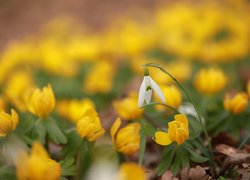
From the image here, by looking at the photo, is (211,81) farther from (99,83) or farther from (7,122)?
(99,83)

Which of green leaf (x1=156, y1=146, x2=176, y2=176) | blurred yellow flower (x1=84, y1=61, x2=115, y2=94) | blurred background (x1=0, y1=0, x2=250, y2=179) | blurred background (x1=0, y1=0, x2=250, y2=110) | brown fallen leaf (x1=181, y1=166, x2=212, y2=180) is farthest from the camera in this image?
blurred background (x1=0, y1=0, x2=250, y2=110)

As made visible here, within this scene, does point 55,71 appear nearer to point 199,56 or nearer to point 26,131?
point 199,56

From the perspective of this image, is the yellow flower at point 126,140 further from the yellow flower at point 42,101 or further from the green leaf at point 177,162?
the yellow flower at point 42,101

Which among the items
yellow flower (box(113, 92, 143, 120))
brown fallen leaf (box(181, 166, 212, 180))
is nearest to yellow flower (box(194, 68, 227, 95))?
yellow flower (box(113, 92, 143, 120))

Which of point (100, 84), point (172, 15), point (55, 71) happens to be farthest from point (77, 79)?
point (172, 15)

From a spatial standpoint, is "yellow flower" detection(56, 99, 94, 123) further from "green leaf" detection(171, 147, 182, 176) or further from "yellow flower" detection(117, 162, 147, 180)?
"yellow flower" detection(117, 162, 147, 180)

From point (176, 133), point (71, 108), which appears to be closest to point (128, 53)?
point (71, 108)
